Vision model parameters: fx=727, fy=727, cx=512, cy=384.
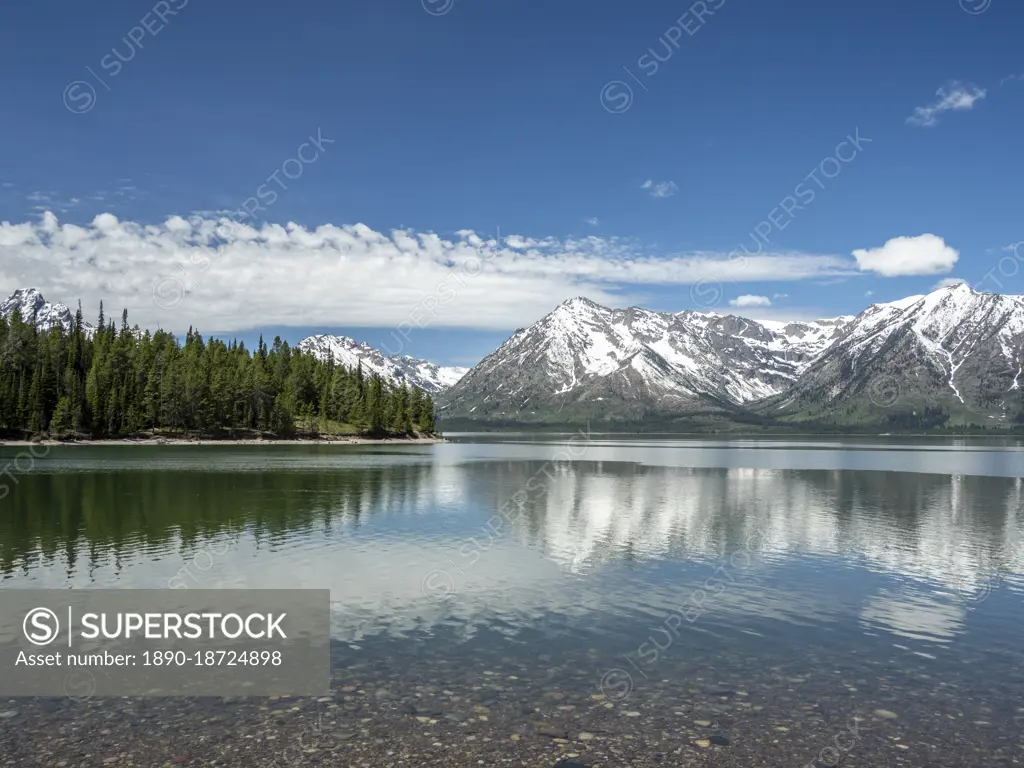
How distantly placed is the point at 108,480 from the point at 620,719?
95.5 m

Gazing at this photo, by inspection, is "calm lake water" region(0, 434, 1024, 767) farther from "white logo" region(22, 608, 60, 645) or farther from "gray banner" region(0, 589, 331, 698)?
"white logo" region(22, 608, 60, 645)

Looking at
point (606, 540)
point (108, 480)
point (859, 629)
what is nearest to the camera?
point (859, 629)

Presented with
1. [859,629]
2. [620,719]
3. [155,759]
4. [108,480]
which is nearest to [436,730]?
[620,719]

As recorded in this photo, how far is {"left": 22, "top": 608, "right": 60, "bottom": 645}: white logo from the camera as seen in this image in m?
27.9

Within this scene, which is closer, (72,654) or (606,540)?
(72,654)

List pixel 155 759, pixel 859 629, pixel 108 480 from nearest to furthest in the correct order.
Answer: pixel 155 759
pixel 859 629
pixel 108 480

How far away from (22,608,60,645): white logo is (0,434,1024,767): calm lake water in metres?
5.66

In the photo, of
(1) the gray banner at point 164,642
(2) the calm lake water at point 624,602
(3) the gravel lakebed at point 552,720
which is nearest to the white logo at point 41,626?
(1) the gray banner at point 164,642

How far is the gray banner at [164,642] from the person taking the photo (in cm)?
2319

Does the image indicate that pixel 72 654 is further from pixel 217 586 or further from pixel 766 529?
pixel 766 529

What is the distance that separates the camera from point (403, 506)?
2982 inches

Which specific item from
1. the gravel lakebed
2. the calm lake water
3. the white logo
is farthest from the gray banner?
the calm lake water

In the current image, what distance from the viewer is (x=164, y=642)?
27891 millimetres

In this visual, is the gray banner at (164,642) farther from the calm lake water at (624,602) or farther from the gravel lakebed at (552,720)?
the calm lake water at (624,602)
